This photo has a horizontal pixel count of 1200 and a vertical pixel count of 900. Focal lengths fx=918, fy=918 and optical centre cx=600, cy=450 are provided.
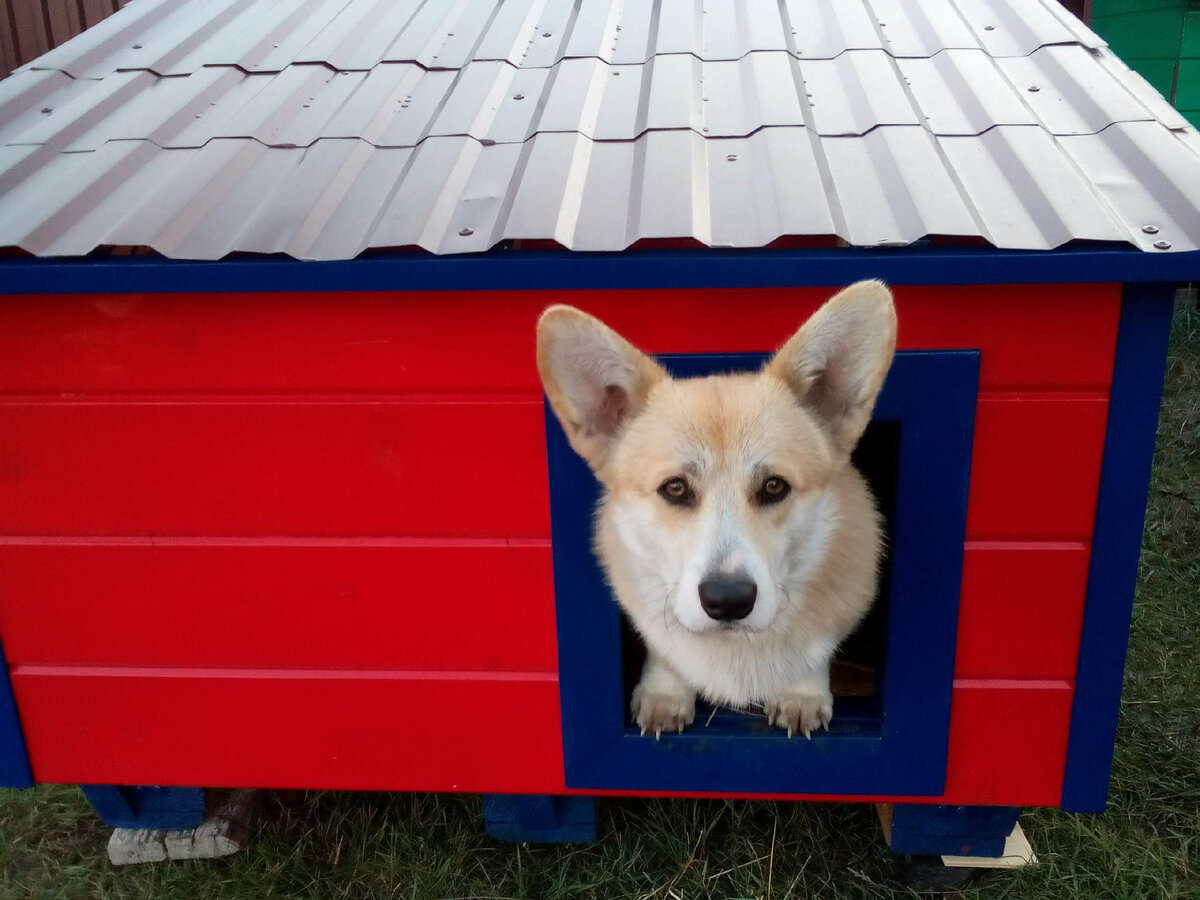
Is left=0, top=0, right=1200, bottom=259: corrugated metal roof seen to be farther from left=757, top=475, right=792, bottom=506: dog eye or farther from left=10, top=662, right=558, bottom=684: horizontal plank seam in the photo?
left=10, top=662, right=558, bottom=684: horizontal plank seam

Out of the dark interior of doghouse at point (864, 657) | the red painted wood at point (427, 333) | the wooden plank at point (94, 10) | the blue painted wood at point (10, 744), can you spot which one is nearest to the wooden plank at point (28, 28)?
the wooden plank at point (94, 10)

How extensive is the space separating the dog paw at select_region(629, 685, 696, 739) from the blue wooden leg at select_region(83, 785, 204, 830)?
115cm

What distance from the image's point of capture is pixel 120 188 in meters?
1.89

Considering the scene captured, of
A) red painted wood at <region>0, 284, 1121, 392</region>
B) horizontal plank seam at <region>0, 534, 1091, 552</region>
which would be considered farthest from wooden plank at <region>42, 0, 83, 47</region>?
horizontal plank seam at <region>0, 534, 1091, 552</region>

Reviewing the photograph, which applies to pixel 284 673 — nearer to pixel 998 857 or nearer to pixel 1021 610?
pixel 1021 610

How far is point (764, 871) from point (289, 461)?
4.87 ft

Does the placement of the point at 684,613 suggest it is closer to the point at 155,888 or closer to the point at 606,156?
the point at 606,156

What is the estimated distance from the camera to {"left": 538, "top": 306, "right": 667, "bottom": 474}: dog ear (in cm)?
155

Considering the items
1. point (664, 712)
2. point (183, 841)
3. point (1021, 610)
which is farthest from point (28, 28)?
point (1021, 610)

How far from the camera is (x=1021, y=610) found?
6.21 feet

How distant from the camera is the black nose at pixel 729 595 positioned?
153cm

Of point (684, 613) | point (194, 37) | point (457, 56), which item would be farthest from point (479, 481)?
point (194, 37)

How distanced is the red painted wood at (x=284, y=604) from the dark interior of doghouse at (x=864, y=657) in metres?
0.42

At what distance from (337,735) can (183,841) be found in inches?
23.5
